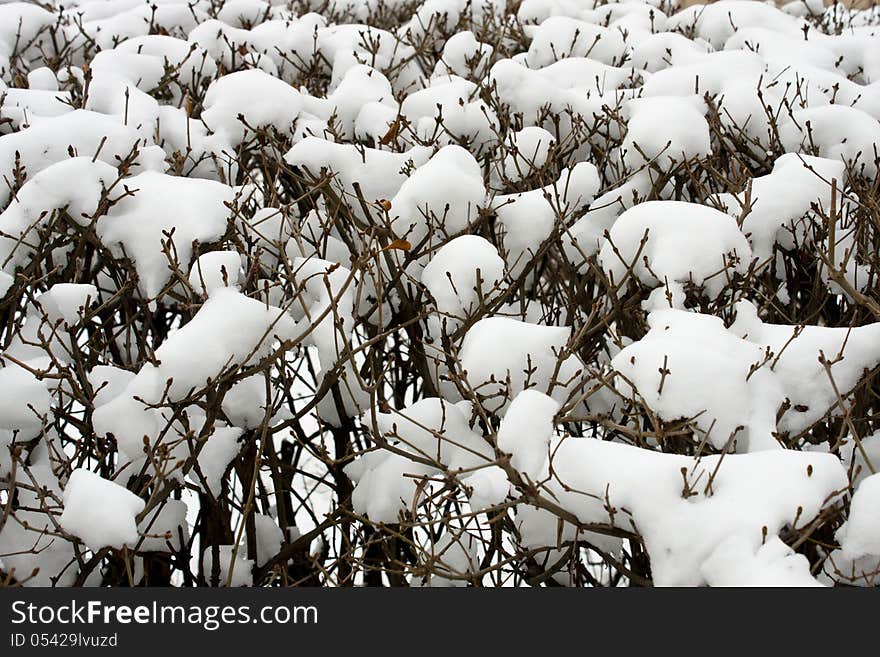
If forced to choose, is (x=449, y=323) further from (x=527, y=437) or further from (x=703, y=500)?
(x=703, y=500)

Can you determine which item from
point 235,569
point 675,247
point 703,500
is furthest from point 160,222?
point 703,500

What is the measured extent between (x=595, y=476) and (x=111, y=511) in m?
1.10

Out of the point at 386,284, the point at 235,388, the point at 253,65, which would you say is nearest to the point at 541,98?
the point at 386,284

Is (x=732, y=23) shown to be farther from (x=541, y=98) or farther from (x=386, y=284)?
(x=386, y=284)

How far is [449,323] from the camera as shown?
2.49m

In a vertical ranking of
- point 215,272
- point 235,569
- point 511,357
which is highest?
point 215,272

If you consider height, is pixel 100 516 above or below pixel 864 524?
above

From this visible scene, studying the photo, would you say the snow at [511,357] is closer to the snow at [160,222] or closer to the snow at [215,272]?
the snow at [215,272]

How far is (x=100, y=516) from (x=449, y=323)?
1.10m

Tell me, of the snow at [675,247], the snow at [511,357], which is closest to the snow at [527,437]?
the snow at [511,357]

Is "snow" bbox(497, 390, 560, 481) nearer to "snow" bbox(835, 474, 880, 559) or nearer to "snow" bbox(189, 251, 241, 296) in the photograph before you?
"snow" bbox(835, 474, 880, 559)

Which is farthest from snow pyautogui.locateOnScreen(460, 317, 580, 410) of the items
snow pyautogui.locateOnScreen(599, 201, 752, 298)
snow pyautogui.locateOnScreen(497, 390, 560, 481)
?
snow pyautogui.locateOnScreen(599, 201, 752, 298)

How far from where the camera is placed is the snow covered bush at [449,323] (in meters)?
1.90

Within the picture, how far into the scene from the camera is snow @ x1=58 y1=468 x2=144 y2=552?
1.87m
